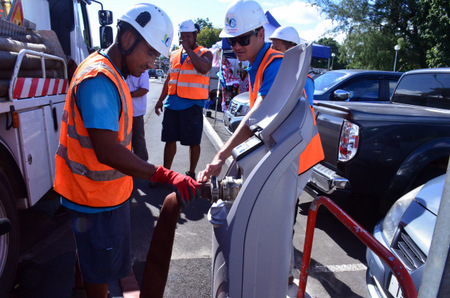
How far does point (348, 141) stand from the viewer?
3.53m

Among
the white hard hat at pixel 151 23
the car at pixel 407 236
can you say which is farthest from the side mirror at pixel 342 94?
the white hard hat at pixel 151 23

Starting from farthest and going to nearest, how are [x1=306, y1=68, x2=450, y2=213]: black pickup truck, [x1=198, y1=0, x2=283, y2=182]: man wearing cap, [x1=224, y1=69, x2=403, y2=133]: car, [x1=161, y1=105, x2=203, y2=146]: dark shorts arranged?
[x1=224, y1=69, x2=403, y2=133]: car < [x1=161, y1=105, x2=203, y2=146]: dark shorts < [x1=306, y1=68, x2=450, y2=213]: black pickup truck < [x1=198, y1=0, x2=283, y2=182]: man wearing cap

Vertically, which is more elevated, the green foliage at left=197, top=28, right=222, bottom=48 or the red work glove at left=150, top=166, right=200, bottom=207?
the green foliage at left=197, top=28, right=222, bottom=48

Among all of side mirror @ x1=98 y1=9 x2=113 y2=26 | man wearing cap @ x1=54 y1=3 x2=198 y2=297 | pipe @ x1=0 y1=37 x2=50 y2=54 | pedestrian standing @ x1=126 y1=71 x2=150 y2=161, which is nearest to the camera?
man wearing cap @ x1=54 y1=3 x2=198 y2=297

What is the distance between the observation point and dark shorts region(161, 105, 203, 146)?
4.78 metres

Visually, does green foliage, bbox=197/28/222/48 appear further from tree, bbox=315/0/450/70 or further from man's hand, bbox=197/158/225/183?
man's hand, bbox=197/158/225/183

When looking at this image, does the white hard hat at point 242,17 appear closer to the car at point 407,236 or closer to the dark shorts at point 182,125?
the car at point 407,236

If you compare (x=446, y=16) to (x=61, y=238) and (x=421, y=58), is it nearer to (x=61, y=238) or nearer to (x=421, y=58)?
(x=421, y=58)

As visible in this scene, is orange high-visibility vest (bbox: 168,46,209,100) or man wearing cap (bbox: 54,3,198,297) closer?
man wearing cap (bbox: 54,3,198,297)

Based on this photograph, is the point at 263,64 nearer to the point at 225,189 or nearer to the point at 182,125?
the point at 225,189

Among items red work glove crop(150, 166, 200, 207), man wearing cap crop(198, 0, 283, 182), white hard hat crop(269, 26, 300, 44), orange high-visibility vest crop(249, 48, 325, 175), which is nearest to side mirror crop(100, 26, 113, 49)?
white hard hat crop(269, 26, 300, 44)

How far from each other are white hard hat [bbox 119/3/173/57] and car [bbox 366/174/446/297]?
6.43 ft

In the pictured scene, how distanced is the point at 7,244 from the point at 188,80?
2.98 metres

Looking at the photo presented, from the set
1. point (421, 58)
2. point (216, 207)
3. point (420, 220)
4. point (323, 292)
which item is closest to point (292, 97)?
point (216, 207)
